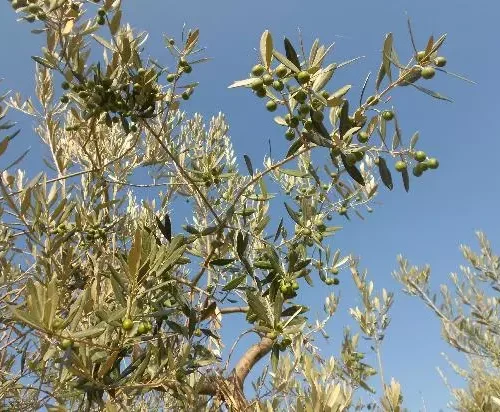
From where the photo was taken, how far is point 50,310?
1606 mm

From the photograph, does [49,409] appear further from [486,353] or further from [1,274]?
[486,353]

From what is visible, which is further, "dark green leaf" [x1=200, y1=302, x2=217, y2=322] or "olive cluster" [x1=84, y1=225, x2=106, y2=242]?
"olive cluster" [x1=84, y1=225, x2=106, y2=242]

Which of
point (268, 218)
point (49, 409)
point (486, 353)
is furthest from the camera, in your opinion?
point (486, 353)

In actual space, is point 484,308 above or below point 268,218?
above

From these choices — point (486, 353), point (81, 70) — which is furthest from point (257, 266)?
point (486, 353)

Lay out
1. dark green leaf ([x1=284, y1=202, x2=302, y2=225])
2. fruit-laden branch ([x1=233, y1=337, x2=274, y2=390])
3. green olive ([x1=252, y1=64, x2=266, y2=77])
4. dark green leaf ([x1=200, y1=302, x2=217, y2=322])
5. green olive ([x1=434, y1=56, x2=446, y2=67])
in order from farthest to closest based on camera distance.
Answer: fruit-laden branch ([x1=233, y1=337, x2=274, y2=390]) < dark green leaf ([x1=284, y1=202, x2=302, y2=225]) < dark green leaf ([x1=200, y1=302, x2=217, y2=322]) < green olive ([x1=252, y1=64, x2=266, y2=77]) < green olive ([x1=434, y1=56, x2=446, y2=67])

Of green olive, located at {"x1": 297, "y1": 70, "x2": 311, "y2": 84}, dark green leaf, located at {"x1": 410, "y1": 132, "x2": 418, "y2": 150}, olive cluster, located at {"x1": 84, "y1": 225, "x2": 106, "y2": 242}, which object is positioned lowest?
dark green leaf, located at {"x1": 410, "y1": 132, "x2": 418, "y2": 150}

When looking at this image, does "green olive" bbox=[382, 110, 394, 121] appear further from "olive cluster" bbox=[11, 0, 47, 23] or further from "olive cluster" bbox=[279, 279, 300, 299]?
"olive cluster" bbox=[11, 0, 47, 23]

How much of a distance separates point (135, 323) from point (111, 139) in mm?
2941

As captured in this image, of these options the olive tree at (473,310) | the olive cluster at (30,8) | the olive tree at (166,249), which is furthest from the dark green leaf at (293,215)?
the olive tree at (473,310)

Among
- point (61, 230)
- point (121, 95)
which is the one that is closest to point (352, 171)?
point (121, 95)

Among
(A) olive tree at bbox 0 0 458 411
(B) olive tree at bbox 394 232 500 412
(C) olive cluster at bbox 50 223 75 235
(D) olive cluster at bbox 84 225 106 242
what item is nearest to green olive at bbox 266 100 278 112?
(A) olive tree at bbox 0 0 458 411

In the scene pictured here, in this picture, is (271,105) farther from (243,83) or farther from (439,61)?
(439,61)

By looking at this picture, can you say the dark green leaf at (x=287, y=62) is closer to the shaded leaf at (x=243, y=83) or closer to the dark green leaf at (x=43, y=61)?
the shaded leaf at (x=243, y=83)
